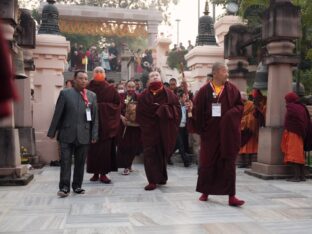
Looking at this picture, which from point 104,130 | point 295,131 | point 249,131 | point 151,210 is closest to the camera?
point 151,210

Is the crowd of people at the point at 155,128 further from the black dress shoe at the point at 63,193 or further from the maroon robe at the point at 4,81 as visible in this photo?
the maroon robe at the point at 4,81

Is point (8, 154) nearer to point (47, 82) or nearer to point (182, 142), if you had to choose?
point (47, 82)

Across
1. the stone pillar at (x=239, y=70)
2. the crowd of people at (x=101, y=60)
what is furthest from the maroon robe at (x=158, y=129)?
the crowd of people at (x=101, y=60)

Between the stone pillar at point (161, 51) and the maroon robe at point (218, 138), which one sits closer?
the maroon robe at point (218, 138)

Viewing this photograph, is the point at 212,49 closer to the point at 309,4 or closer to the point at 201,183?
the point at 309,4

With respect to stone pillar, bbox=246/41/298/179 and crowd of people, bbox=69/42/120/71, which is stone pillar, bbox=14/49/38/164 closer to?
stone pillar, bbox=246/41/298/179

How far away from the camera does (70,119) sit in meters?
6.52

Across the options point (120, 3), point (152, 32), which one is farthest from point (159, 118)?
point (120, 3)

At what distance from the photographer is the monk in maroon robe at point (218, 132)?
6.07 metres

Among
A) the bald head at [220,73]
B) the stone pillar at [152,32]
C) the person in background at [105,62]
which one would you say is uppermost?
the stone pillar at [152,32]

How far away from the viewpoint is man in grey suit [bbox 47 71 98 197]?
21.3 ft

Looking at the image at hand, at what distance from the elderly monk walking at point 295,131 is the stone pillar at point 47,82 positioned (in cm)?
522

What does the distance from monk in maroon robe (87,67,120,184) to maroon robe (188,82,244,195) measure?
2.04 m

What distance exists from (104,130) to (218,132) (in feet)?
7.95
